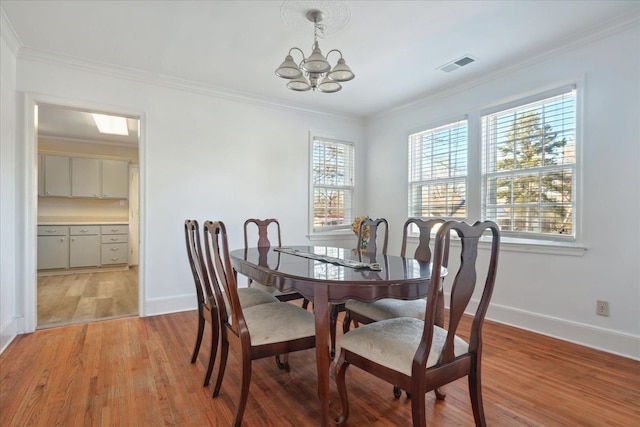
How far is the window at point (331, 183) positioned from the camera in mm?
4781

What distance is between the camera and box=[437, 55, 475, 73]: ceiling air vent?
3162mm

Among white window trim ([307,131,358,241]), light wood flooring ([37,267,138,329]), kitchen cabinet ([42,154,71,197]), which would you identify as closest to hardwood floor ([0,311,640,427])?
light wood flooring ([37,267,138,329])

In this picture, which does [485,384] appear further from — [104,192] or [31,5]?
[104,192]

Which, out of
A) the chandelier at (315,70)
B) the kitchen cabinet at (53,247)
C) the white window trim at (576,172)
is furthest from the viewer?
the kitchen cabinet at (53,247)

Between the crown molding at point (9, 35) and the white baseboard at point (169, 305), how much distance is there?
8.49 ft

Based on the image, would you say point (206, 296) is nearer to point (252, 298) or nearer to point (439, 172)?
point (252, 298)

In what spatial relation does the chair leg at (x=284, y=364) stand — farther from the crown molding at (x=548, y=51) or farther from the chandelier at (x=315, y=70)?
the crown molding at (x=548, y=51)

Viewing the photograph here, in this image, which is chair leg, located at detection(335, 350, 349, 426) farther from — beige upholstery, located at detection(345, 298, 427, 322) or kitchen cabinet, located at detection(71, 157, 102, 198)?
kitchen cabinet, located at detection(71, 157, 102, 198)

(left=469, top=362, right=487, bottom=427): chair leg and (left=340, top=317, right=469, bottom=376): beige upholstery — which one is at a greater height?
(left=340, top=317, right=469, bottom=376): beige upholstery

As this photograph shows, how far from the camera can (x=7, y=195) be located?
9.18ft

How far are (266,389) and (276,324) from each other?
55 cm

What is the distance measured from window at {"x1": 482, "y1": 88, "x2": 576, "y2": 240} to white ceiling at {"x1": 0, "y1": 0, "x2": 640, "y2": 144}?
0.54m

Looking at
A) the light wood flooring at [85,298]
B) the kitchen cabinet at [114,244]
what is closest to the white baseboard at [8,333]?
the light wood flooring at [85,298]

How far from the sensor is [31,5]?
2.38 metres
